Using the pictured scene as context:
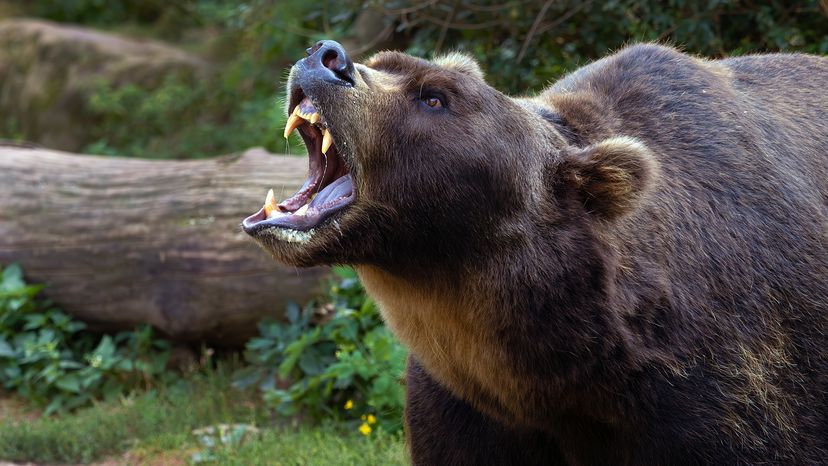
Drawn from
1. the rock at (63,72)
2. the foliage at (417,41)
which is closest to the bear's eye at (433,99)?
the foliage at (417,41)

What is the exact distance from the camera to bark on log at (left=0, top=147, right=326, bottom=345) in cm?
706

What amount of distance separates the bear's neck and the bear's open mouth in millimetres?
291

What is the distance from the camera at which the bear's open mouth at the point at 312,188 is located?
3529mm

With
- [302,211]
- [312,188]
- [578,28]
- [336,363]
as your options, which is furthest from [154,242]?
[302,211]

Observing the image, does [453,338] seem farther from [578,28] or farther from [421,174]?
[578,28]

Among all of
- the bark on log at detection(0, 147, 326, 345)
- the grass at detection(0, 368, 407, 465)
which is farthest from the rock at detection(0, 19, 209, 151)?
the grass at detection(0, 368, 407, 465)

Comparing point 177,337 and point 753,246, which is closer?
point 753,246

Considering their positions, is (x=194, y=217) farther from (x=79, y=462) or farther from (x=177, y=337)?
(x=79, y=462)

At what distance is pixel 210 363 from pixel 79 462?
1267 millimetres

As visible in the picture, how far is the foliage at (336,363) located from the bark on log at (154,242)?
0.90 ft

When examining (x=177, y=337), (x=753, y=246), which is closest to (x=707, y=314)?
(x=753, y=246)

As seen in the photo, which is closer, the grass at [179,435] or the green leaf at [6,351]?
the grass at [179,435]

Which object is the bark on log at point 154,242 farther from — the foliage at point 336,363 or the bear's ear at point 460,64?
the bear's ear at point 460,64

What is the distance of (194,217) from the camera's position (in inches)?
285
